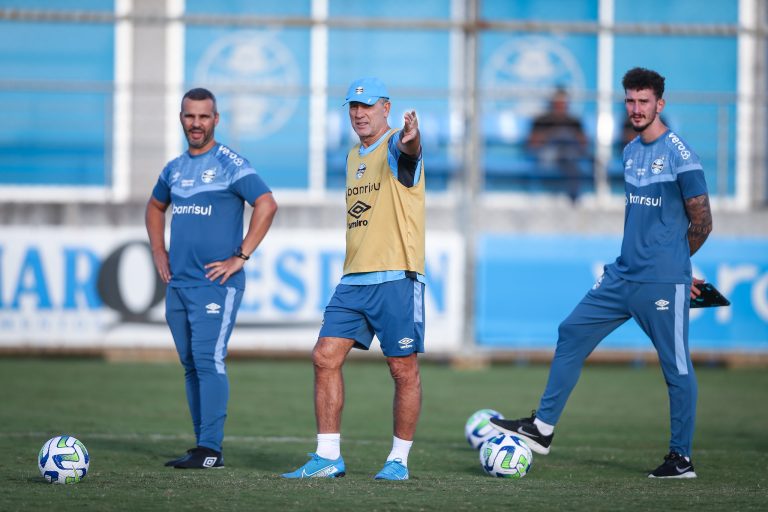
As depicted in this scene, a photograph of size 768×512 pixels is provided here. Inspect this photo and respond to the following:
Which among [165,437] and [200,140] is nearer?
[200,140]

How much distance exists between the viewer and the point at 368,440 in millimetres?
8641

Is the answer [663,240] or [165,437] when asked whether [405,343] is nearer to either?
[663,240]

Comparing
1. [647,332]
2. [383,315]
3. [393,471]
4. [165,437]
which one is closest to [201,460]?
[393,471]

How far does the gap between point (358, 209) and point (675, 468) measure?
2321 mm

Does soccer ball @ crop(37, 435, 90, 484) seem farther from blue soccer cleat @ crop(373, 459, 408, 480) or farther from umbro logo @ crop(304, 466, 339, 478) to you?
blue soccer cleat @ crop(373, 459, 408, 480)

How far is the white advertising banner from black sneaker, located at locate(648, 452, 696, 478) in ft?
22.2

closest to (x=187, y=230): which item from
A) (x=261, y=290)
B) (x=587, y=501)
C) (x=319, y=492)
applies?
(x=319, y=492)

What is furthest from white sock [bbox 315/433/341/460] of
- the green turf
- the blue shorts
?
the blue shorts

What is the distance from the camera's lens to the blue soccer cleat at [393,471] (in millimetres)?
6637

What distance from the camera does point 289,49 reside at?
704 inches

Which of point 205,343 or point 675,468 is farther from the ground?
point 205,343

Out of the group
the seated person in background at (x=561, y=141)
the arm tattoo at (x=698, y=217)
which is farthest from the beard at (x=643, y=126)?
the seated person in background at (x=561, y=141)

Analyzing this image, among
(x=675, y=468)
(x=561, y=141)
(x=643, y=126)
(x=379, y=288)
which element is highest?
(x=561, y=141)

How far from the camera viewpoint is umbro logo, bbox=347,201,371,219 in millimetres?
6727
